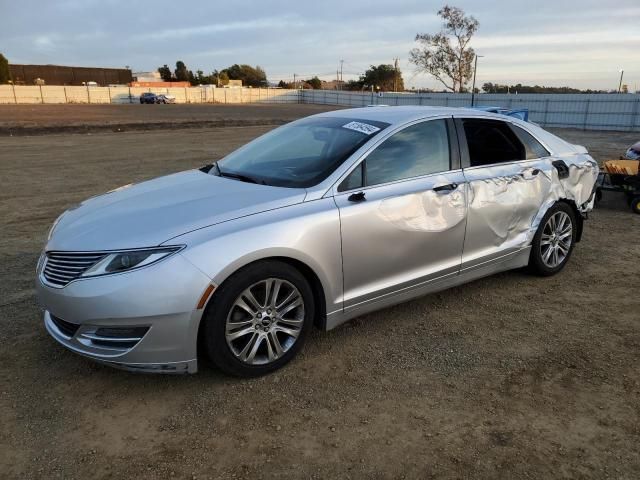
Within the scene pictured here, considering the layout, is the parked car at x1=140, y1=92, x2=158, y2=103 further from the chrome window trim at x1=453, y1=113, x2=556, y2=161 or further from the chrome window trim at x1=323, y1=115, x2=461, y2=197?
the chrome window trim at x1=323, y1=115, x2=461, y2=197

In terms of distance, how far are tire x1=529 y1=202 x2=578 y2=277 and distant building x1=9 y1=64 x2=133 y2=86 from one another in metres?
96.4

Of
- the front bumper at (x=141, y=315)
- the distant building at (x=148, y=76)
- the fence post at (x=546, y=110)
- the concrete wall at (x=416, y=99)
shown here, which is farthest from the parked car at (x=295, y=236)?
the distant building at (x=148, y=76)

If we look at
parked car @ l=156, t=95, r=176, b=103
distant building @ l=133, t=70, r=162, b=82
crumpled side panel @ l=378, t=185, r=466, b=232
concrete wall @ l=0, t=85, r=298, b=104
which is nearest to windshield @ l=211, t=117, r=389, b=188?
crumpled side panel @ l=378, t=185, r=466, b=232

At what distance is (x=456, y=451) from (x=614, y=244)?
4553mm

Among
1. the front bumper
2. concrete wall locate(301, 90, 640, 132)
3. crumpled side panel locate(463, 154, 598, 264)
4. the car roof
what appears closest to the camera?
the front bumper

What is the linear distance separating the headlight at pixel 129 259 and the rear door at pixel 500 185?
7.91 feet

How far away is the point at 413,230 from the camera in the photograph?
3764 mm

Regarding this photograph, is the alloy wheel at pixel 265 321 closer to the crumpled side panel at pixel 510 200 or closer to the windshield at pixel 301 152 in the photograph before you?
the windshield at pixel 301 152

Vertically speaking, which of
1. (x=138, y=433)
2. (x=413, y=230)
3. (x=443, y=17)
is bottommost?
(x=138, y=433)

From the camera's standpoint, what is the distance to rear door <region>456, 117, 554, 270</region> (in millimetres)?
4211

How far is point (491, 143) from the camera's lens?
4477mm

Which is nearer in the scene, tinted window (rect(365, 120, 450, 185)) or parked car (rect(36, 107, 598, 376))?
parked car (rect(36, 107, 598, 376))

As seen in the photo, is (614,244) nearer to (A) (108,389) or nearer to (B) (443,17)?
(A) (108,389)

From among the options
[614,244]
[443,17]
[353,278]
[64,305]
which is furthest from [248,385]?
[443,17]
